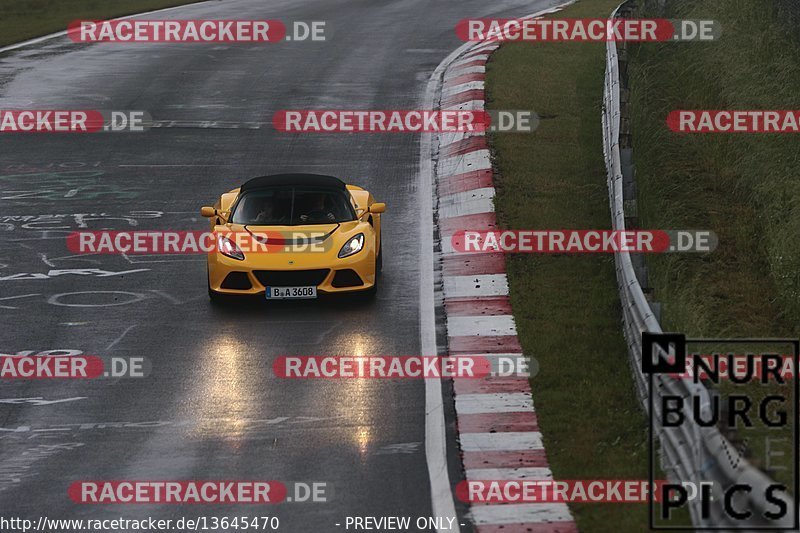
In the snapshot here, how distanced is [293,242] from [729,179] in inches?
289

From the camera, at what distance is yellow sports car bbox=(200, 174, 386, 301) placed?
14.9 m

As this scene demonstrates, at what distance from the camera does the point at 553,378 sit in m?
12.6

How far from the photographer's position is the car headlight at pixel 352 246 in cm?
1509

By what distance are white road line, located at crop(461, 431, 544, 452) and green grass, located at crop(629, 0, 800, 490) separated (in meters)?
1.67

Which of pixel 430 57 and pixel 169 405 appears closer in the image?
pixel 169 405

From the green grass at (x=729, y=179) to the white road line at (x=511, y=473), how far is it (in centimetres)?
154

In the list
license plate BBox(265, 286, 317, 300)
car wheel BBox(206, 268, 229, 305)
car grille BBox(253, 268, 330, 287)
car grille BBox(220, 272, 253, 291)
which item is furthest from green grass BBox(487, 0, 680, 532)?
car wheel BBox(206, 268, 229, 305)

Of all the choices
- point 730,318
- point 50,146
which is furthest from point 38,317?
point 50,146

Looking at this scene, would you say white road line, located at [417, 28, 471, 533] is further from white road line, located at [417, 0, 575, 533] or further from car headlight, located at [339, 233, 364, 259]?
car headlight, located at [339, 233, 364, 259]

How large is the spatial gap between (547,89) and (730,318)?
34.0 feet

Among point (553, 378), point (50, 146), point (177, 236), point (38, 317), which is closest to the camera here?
point (553, 378)

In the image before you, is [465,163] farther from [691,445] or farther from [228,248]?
[691,445]

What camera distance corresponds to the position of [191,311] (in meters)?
15.1

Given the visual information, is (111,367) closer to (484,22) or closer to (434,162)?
(434,162)
